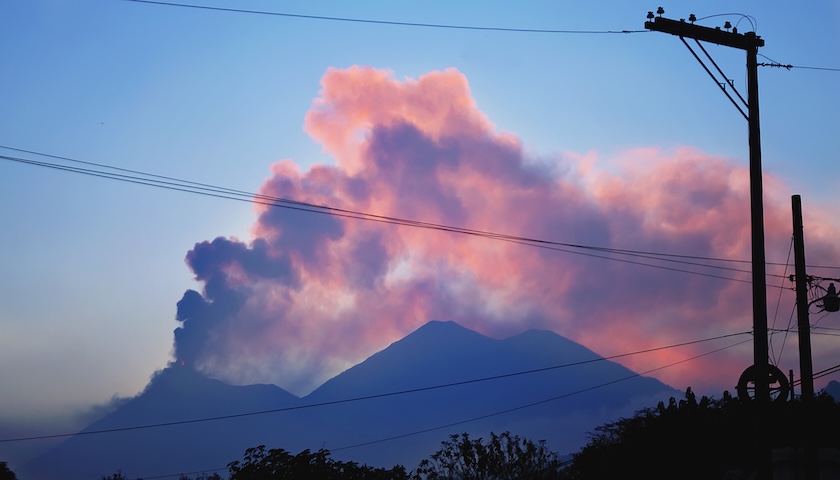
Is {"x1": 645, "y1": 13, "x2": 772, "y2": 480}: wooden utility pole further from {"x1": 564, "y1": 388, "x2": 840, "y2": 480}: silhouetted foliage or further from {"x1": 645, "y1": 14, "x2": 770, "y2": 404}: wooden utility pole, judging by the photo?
{"x1": 564, "y1": 388, "x2": 840, "y2": 480}: silhouetted foliage

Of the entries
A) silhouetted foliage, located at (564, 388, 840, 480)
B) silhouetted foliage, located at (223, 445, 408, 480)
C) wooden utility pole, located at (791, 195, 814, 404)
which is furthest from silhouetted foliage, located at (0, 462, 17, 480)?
wooden utility pole, located at (791, 195, 814, 404)

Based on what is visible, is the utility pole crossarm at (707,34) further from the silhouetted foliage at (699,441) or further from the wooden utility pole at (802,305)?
the silhouetted foliage at (699,441)

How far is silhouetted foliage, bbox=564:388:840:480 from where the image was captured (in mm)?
34375

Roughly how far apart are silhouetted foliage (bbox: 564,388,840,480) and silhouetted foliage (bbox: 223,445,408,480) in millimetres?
13421

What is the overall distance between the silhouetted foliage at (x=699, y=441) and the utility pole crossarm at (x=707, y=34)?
47.9ft

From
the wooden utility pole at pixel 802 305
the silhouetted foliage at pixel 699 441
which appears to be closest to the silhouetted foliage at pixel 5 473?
the silhouetted foliage at pixel 699 441

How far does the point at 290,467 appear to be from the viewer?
47.5 meters

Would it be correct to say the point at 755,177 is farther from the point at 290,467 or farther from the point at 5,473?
the point at 5,473

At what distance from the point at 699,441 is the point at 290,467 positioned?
2194cm

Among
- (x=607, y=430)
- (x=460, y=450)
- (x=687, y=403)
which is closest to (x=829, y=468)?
(x=687, y=403)

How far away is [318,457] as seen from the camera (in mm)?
48000

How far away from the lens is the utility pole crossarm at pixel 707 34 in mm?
22984

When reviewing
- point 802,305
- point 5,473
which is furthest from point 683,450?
point 5,473

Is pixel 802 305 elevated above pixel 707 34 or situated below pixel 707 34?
below
